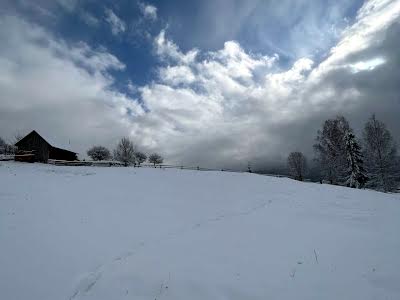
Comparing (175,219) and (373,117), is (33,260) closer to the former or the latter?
(175,219)

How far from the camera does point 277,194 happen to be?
844 inches

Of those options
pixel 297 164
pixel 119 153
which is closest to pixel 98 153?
pixel 119 153

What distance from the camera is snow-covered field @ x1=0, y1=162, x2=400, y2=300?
650cm

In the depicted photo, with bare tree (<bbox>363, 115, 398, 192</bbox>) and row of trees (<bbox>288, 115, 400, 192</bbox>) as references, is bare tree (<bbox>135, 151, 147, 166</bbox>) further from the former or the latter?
bare tree (<bbox>363, 115, 398, 192</bbox>)

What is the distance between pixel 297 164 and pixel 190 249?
5502 cm

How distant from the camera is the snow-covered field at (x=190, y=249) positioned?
6.50 m

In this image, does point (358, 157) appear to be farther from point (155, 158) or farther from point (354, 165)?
point (155, 158)

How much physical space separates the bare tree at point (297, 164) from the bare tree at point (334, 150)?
1286 centimetres

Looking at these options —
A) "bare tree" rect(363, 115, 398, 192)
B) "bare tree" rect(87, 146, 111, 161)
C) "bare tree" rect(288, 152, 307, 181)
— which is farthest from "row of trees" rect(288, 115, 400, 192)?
"bare tree" rect(87, 146, 111, 161)

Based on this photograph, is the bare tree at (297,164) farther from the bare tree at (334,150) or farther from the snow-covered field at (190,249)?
the snow-covered field at (190,249)

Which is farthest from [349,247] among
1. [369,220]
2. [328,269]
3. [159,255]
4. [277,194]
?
[277,194]

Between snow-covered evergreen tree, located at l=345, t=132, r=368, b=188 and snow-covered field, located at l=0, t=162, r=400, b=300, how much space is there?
25859mm

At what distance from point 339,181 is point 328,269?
1623 inches

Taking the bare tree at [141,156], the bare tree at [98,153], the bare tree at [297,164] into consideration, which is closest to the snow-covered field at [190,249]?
the bare tree at [297,164]
